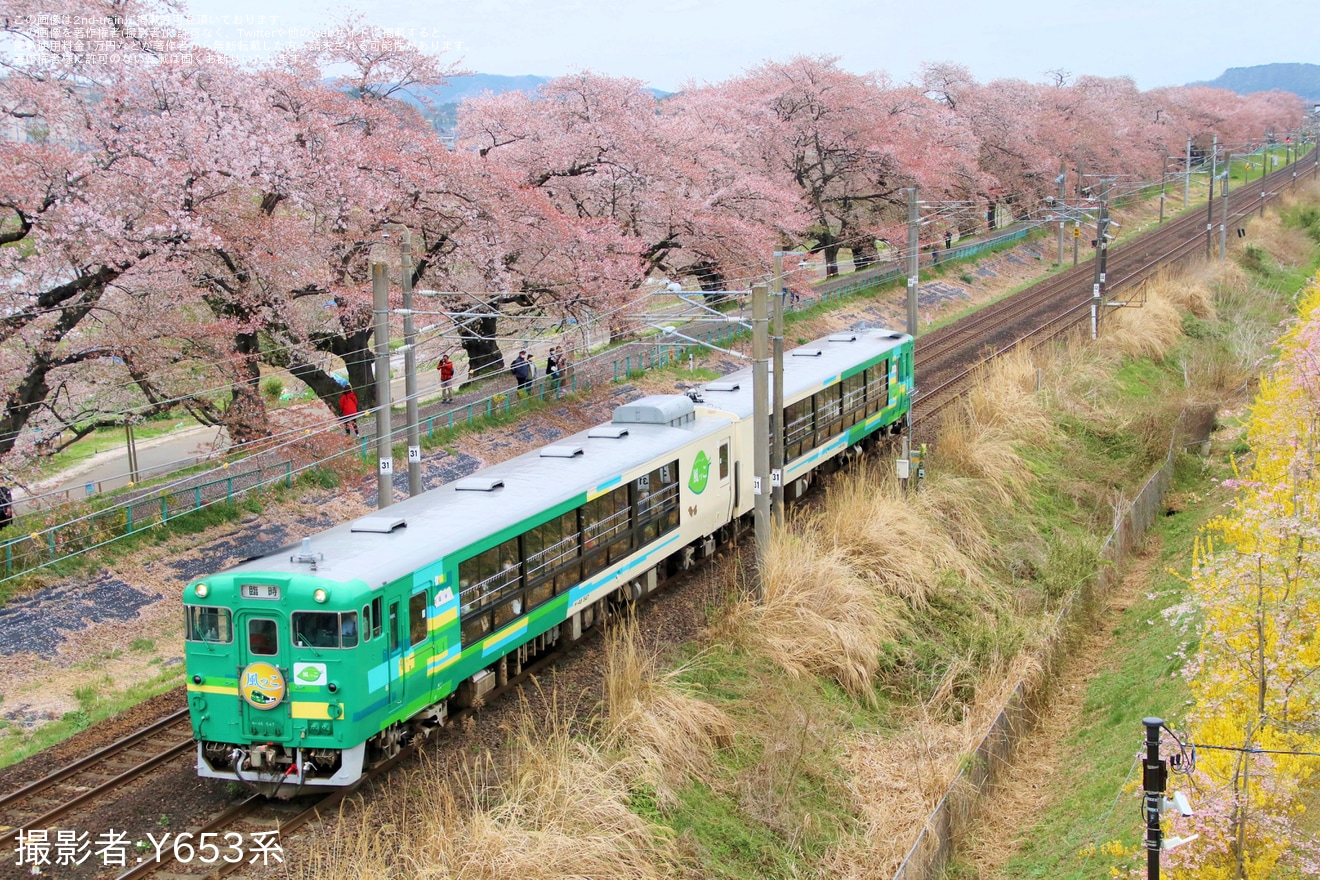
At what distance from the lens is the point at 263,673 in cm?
1110

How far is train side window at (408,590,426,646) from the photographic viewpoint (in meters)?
11.7

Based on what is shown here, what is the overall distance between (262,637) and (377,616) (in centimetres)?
107

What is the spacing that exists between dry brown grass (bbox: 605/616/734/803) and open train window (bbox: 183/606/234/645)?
386 cm

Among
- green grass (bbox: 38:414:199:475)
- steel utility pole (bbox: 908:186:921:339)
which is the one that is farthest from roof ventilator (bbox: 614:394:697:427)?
green grass (bbox: 38:414:199:475)

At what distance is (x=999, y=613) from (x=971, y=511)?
4196 millimetres

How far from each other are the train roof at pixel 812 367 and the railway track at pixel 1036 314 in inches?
128

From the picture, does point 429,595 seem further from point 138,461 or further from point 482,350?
point 138,461

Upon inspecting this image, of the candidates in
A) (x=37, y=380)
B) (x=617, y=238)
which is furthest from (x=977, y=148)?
(x=37, y=380)

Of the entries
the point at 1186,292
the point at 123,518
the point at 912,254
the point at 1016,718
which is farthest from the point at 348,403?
the point at 1186,292

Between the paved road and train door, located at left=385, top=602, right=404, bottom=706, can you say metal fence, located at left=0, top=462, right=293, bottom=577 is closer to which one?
the paved road

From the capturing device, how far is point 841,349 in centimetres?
2597

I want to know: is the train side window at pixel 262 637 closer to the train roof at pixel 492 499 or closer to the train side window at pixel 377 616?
the train roof at pixel 492 499

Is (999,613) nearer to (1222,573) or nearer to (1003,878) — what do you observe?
(1003,878)

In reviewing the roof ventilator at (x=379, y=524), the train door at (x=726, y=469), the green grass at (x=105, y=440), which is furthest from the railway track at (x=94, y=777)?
the green grass at (x=105, y=440)
